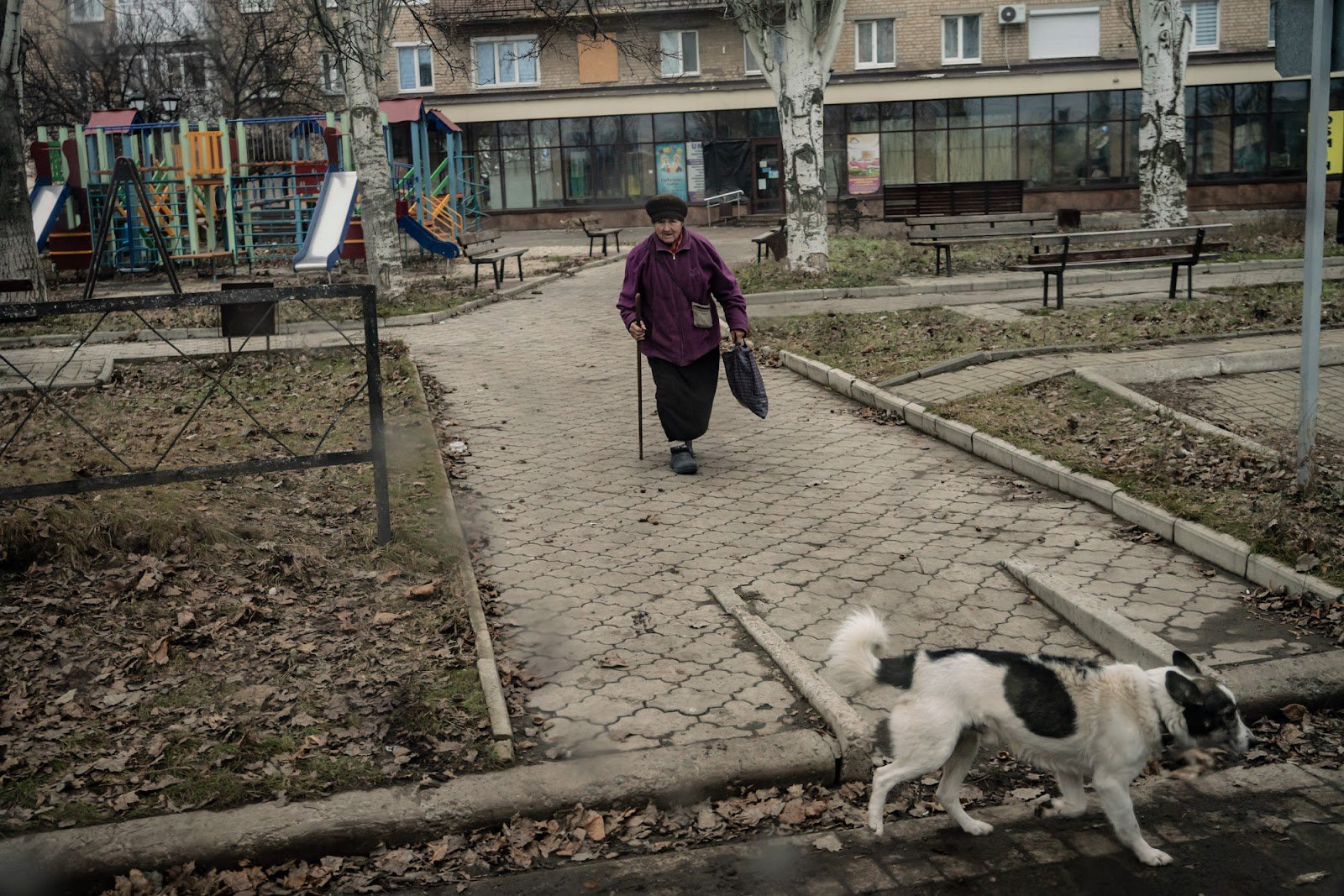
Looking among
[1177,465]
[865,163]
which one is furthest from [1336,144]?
[1177,465]

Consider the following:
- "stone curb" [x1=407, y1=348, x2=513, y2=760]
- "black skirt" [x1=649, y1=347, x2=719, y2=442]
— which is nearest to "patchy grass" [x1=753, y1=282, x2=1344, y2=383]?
"black skirt" [x1=649, y1=347, x2=719, y2=442]

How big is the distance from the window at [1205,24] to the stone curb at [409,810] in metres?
40.4

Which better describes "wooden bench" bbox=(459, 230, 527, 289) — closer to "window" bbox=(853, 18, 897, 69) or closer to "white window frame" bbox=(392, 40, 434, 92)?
"white window frame" bbox=(392, 40, 434, 92)

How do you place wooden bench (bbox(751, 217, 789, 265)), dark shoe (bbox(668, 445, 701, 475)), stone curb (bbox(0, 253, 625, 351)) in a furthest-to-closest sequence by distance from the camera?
1. wooden bench (bbox(751, 217, 789, 265))
2. stone curb (bbox(0, 253, 625, 351))
3. dark shoe (bbox(668, 445, 701, 475))

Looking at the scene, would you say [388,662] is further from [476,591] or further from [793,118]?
[793,118]

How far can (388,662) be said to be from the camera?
18.3 ft

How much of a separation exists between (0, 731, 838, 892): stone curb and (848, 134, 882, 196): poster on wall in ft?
122

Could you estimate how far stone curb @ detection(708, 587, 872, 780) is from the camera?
15.5 ft

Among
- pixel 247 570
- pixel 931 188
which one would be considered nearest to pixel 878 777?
pixel 247 570

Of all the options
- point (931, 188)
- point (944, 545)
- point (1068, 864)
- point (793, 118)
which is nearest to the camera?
point (1068, 864)

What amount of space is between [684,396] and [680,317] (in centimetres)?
55

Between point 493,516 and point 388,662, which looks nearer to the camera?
point 388,662

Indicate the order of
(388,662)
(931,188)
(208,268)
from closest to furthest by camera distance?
(388,662) → (208,268) → (931,188)

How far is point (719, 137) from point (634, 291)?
33.7m
